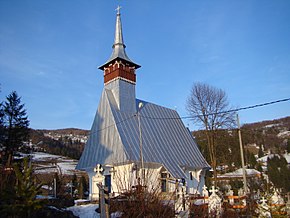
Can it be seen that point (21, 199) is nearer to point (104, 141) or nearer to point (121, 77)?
point (104, 141)

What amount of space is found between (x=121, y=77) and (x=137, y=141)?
6.00 metres

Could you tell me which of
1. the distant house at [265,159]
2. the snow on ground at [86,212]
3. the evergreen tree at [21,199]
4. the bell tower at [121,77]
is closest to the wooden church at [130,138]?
the bell tower at [121,77]

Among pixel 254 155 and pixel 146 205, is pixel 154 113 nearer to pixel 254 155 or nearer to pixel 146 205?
pixel 146 205

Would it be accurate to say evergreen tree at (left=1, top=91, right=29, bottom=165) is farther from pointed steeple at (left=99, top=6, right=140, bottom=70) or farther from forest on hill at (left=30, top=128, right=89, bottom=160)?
forest on hill at (left=30, top=128, right=89, bottom=160)

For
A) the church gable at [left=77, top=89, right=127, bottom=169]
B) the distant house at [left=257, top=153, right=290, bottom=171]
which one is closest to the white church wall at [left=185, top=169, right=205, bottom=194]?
the church gable at [left=77, top=89, right=127, bottom=169]

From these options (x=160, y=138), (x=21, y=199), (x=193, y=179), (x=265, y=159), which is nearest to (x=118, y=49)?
(x=160, y=138)

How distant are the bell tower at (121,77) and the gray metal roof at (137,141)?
2.10 ft

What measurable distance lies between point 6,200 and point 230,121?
70.6 ft

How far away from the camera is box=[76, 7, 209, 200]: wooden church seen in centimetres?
1977

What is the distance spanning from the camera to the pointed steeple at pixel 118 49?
25144 mm

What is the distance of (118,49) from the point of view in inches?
1035

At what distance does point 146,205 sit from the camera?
6.31 meters

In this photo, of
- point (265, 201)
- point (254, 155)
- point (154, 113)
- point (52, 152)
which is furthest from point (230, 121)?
point (52, 152)

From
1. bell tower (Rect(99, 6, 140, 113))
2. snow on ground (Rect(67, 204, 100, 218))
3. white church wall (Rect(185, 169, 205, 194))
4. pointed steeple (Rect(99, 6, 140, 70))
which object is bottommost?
snow on ground (Rect(67, 204, 100, 218))
